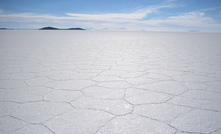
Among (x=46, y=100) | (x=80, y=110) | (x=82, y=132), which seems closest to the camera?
(x=82, y=132)

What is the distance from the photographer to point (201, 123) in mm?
1073

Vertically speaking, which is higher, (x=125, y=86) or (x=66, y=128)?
(x=125, y=86)

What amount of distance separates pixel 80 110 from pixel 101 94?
352 mm

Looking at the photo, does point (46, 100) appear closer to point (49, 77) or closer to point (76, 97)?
point (76, 97)

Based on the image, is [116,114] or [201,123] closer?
[201,123]

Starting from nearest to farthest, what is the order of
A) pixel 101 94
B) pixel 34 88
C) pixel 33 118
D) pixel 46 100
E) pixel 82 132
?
pixel 82 132 < pixel 33 118 < pixel 46 100 < pixel 101 94 < pixel 34 88

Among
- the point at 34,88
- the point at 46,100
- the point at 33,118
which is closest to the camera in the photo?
the point at 33,118

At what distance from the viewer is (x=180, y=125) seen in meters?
1.05

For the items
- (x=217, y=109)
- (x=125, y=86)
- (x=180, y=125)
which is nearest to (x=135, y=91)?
(x=125, y=86)

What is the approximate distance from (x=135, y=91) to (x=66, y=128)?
2.77ft

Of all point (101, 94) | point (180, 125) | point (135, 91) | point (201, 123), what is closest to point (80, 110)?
point (101, 94)

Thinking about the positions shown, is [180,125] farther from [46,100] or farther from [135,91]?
[46,100]

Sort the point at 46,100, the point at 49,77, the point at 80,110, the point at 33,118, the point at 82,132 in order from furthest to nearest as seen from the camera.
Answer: the point at 49,77
the point at 46,100
the point at 80,110
the point at 33,118
the point at 82,132

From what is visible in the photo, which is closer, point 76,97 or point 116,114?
point 116,114
